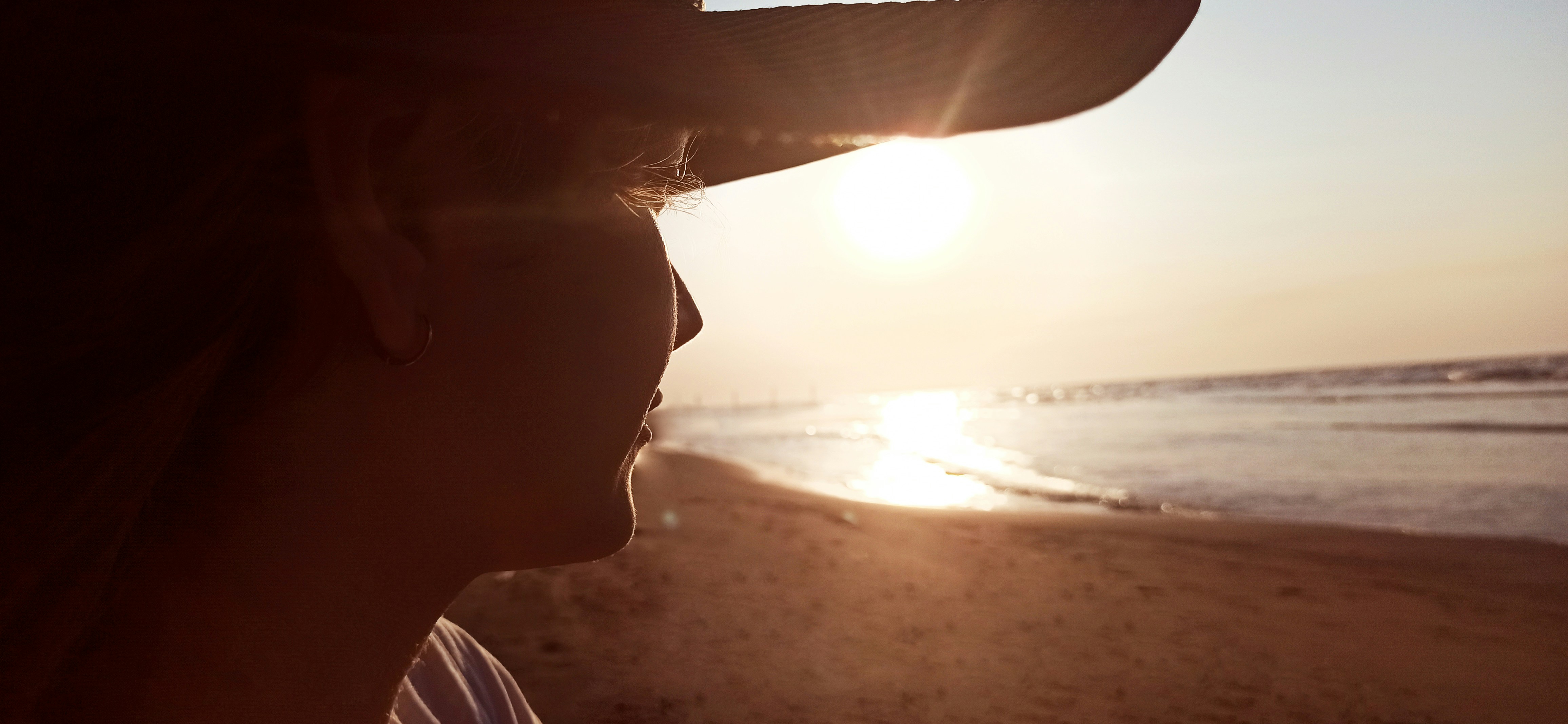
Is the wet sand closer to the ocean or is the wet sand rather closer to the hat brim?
the ocean

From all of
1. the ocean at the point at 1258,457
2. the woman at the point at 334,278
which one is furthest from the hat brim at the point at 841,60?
the ocean at the point at 1258,457

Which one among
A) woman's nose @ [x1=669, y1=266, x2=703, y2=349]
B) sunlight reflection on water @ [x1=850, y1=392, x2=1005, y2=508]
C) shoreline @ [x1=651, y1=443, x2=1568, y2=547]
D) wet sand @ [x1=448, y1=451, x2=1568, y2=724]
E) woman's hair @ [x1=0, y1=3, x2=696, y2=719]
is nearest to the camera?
woman's hair @ [x1=0, y1=3, x2=696, y2=719]

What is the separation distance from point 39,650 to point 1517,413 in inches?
1113

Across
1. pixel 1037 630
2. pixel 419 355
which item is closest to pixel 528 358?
pixel 419 355

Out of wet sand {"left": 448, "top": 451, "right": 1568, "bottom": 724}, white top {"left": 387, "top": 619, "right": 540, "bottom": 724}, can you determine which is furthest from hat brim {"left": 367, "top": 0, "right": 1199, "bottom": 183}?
wet sand {"left": 448, "top": 451, "right": 1568, "bottom": 724}

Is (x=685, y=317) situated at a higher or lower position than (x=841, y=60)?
lower

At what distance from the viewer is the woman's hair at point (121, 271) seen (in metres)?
0.58

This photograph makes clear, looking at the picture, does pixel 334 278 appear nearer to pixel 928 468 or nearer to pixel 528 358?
pixel 528 358

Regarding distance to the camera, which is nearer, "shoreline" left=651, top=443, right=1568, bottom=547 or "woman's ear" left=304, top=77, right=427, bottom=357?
"woman's ear" left=304, top=77, right=427, bottom=357

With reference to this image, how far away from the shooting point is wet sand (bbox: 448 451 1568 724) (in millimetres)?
4617

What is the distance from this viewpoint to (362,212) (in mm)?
642

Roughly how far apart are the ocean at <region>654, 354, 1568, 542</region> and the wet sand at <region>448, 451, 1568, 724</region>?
2726mm

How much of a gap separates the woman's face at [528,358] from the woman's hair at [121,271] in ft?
0.25

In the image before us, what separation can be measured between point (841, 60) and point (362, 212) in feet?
1.31
